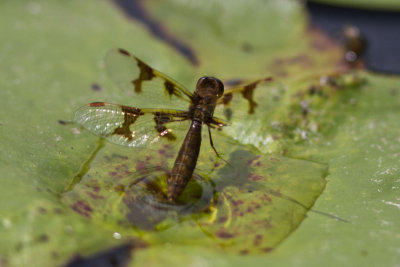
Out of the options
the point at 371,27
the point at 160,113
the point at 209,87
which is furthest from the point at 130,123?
the point at 371,27

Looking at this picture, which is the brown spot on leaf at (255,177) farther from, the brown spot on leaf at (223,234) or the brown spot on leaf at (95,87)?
the brown spot on leaf at (95,87)

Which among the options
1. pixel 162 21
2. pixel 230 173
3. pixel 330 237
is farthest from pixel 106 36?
pixel 330 237

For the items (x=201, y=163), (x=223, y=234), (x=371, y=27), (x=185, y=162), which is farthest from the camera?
(x=371, y=27)

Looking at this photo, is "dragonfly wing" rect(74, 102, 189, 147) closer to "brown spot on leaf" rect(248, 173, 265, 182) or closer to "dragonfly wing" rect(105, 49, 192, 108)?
"dragonfly wing" rect(105, 49, 192, 108)

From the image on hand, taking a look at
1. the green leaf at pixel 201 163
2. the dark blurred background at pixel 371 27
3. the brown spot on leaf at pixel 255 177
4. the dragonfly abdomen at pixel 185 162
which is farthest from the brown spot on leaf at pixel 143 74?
the dark blurred background at pixel 371 27

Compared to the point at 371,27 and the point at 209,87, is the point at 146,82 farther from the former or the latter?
the point at 371,27
